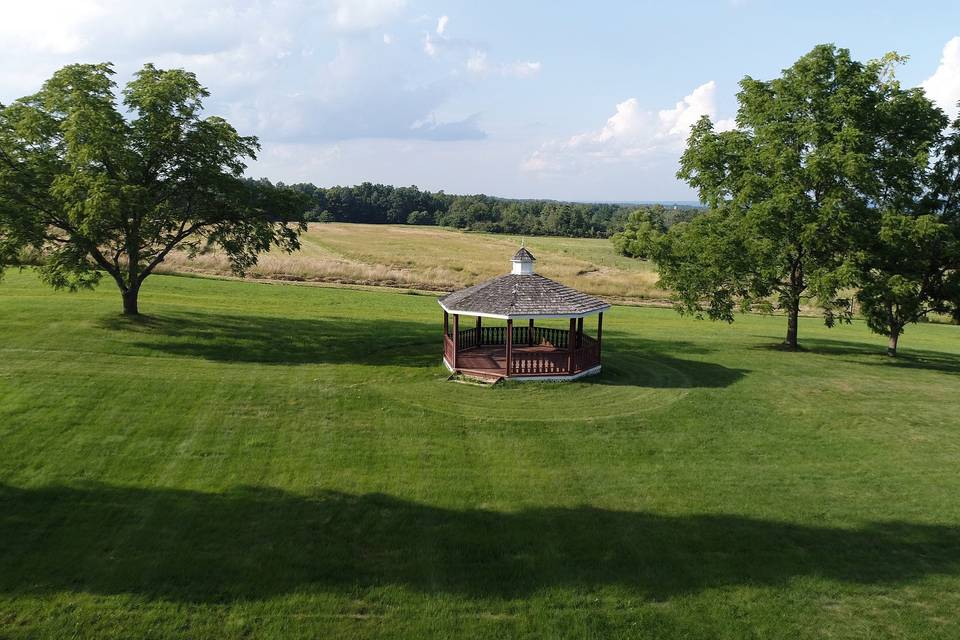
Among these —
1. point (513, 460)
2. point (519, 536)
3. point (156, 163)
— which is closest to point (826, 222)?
point (513, 460)

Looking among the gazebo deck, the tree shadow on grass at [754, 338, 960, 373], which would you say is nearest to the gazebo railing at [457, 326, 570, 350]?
the gazebo deck

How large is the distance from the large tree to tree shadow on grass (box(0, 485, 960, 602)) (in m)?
17.0

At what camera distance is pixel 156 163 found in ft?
90.6

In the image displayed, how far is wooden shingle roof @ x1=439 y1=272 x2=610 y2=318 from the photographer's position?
2291cm

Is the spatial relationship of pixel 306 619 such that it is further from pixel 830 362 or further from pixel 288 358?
pixel 830 362

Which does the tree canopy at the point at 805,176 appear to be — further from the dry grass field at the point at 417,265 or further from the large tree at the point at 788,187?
the dry grass field at the point at 417,265

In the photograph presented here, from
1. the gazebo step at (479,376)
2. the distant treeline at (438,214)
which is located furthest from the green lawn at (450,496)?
the distant treeline at (438,214)

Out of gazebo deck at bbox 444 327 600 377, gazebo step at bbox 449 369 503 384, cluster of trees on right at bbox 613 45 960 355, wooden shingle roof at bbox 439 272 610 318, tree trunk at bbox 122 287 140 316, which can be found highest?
cluster of trees on right at bbox 613 45 960 355

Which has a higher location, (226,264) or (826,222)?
(826,222)

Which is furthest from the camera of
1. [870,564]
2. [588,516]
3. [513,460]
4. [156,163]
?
[156,163]

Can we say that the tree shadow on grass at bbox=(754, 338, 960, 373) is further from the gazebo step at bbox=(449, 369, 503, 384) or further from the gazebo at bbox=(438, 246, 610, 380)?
the gazebo step at bbox=(449, 369, 503, 384)

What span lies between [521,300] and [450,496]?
34.4 ft

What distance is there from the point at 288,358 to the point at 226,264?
3325 cm

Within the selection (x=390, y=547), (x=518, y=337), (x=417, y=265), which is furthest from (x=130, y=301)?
(x=417, y=265)
